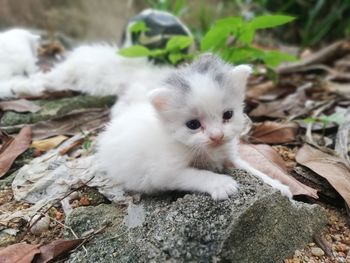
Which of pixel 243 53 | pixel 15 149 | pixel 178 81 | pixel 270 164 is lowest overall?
pixel 15 149

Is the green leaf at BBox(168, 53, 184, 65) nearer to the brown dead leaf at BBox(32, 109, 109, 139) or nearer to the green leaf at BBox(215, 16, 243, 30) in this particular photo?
the green leaf at BBox(215, 16, 243, 30)

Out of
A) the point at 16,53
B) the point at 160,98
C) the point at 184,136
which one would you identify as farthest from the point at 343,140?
the point at 16,53

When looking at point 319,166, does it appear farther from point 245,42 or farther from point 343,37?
point 343,37

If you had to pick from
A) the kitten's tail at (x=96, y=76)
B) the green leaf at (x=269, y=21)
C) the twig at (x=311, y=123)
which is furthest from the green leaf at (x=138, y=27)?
the twig at (x=311, y=123)

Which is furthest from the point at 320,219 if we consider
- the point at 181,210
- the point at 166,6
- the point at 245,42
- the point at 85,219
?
the point at 166,6

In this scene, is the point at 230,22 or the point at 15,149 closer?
the point at 15,149

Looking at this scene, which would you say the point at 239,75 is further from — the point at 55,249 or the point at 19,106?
the point at 19,106

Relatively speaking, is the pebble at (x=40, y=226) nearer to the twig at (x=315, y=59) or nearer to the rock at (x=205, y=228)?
the rock at (x=205, y=228)
